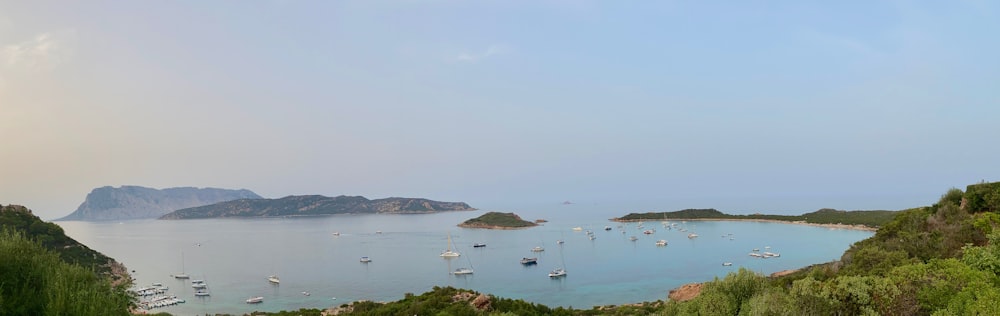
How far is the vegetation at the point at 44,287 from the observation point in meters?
10.5

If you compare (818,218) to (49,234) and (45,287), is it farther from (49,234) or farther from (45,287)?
(49,234)

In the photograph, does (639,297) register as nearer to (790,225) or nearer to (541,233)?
(541,233)

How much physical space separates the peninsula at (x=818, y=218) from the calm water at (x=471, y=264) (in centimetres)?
522

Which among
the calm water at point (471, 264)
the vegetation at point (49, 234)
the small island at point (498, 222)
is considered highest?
the vegetation at point (49, 234)

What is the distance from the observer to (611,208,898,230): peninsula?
9706 cm

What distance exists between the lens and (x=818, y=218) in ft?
379

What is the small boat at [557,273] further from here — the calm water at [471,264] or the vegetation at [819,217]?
the vegetation at [819,217]

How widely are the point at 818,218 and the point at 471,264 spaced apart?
97123mm

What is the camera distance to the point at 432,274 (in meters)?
61.2

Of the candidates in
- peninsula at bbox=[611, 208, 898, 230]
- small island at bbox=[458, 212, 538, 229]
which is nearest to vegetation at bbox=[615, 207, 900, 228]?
peninsula at bbox=[611, 208, 898, 230]

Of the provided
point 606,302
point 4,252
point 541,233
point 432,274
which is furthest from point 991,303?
point 541,233

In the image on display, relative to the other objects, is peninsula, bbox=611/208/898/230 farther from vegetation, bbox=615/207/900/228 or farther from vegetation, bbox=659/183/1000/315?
vegetation, bbox=659/183/1000/315

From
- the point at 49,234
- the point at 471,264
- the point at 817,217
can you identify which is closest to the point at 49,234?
the point at 49,234

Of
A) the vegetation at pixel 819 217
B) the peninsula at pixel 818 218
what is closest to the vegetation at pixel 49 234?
the peninsula at pixel 818 218
